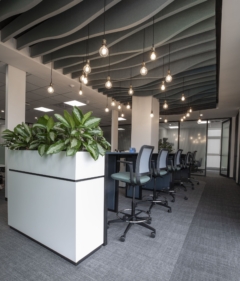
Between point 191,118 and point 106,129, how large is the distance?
6627mm

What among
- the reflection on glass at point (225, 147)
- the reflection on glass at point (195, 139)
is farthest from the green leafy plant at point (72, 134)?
the reflection on glass at point (225, 147)

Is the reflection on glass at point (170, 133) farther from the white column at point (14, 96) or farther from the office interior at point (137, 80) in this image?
the white column at point (14, 96)

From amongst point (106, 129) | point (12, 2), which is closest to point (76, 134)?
point (12, 2)

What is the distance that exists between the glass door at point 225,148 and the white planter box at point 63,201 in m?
8.24

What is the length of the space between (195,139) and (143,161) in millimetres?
7438

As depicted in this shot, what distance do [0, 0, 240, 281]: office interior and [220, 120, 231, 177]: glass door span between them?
288 cm

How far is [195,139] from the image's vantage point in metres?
8.91

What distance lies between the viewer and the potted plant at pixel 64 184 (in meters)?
1.68

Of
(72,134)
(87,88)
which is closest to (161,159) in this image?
(72,134)

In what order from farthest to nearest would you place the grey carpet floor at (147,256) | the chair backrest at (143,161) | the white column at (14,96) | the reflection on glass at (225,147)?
the reflection on glass at (225,147) → the white column at (14,96) → the chair backrest at (143,161) → the grey carpet floor at (147,256)

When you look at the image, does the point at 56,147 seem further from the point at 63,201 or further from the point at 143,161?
the point at 143,161

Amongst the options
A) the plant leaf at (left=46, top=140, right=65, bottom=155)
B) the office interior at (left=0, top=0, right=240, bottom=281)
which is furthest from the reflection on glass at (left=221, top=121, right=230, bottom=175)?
the plant leaf at (left=46, top=140, right=65, bottom=155)

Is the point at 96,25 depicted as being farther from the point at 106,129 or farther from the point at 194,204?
the point at 106,129

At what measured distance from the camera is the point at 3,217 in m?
2.86
